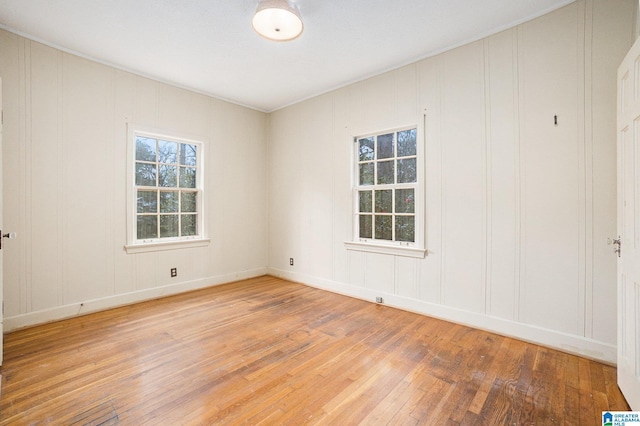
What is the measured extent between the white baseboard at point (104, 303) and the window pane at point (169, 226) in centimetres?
73

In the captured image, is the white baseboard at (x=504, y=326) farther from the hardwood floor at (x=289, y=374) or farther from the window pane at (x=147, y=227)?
the window pane at (x=147, y=227)

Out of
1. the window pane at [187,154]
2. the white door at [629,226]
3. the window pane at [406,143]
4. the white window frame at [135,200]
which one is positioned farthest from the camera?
the window pane at [187,154]

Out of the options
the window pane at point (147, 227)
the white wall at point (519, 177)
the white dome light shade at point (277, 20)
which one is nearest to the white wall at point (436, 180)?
the white wall at point (519, 177)

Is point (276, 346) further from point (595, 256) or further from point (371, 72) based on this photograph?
point (371, 72)

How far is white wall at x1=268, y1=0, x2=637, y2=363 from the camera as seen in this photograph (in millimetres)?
2361

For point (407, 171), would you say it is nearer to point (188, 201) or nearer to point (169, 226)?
point (188, 201)

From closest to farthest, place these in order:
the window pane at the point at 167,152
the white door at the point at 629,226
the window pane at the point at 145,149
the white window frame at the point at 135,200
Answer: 1. the white door at the point at 629,226
2. the white window frame at the point at 135,200
3. the window pane at the point at 145,149
4. the window pane at the point at 167,152

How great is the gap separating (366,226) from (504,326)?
190 cm

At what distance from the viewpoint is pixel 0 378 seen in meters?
2.07

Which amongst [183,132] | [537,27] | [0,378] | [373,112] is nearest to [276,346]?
[0,378]

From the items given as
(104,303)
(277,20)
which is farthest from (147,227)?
(277,20)

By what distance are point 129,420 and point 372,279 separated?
283cm

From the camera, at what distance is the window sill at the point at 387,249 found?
3382 mm

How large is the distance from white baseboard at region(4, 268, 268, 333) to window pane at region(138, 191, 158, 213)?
1075mm
